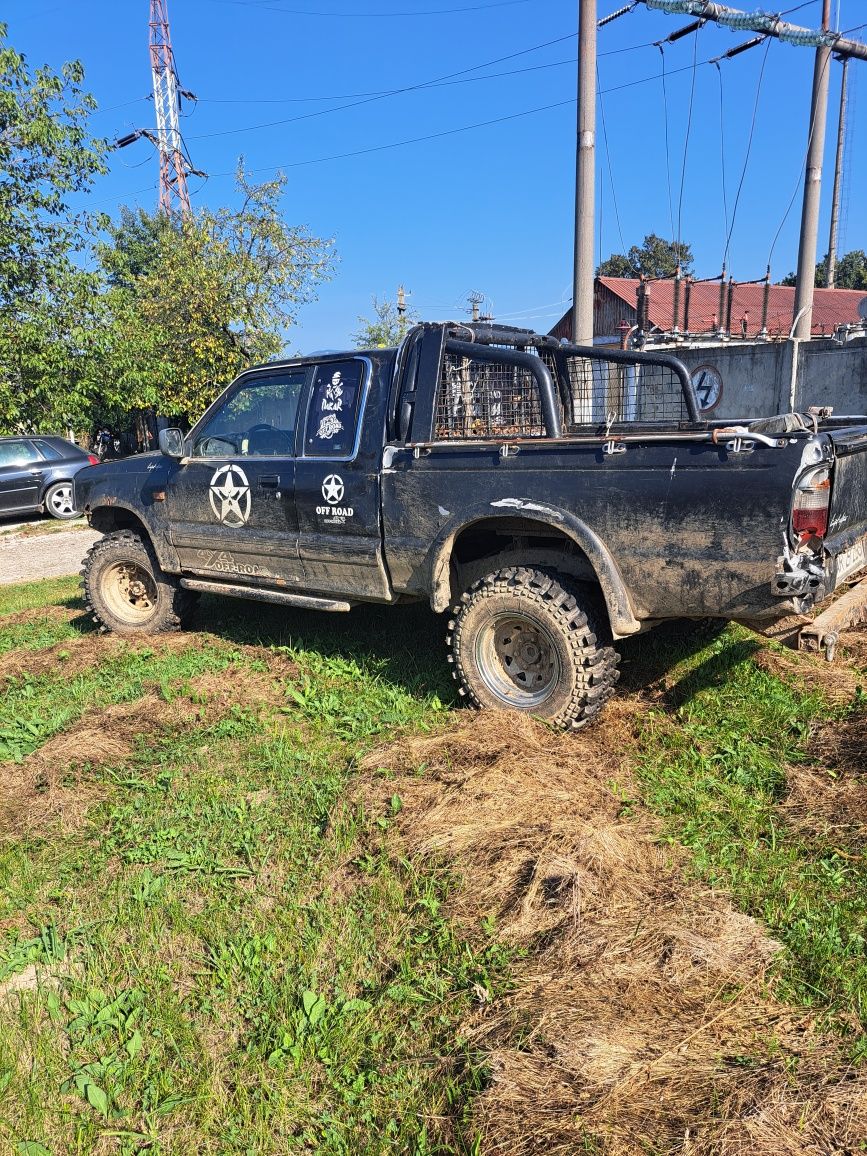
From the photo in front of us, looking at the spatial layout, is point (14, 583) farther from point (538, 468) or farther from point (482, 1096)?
point (482, 1096)

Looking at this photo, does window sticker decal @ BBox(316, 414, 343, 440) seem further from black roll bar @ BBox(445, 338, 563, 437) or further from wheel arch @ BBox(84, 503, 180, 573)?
wheel arch @ BBox(84, 503, 180, 573)

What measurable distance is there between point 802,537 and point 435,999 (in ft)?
7.42

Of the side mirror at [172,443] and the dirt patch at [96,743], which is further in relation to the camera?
the side mirror at [172,443]

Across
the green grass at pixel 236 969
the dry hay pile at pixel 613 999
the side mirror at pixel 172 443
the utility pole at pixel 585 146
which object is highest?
the utility pole at pixel 585 146

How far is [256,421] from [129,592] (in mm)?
2000

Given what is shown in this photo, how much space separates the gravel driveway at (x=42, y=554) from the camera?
1018cm

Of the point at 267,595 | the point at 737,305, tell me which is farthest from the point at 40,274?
the point at 737,305

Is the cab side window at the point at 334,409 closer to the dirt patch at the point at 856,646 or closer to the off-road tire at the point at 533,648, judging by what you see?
the off-road tire at the point at 533,648

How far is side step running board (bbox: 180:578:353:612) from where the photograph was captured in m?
5.06

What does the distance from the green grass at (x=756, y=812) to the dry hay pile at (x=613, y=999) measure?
0.12m

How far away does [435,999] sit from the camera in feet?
7.91

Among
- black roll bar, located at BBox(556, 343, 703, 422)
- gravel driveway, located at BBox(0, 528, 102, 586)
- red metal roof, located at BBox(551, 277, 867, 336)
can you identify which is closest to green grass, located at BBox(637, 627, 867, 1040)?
black roll bar, located at BBox(556, 343, 703, 422)

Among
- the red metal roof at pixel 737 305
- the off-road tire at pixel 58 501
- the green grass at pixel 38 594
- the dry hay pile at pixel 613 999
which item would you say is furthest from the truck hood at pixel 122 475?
the red metal roof at pixel 737 305

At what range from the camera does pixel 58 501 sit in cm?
1498
